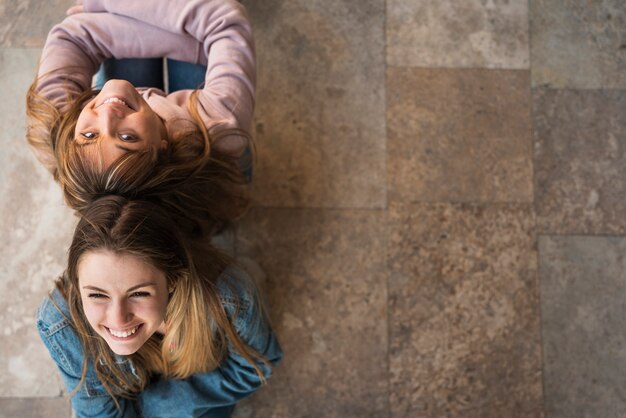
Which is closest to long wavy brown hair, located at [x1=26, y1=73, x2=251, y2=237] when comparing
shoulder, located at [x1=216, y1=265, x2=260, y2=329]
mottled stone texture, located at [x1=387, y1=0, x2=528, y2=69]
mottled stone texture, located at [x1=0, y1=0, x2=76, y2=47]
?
shoulder, located at [x1=216, y1=265, x2=260, y2=329]

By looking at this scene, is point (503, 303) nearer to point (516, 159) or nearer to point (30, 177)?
point (516, 159)

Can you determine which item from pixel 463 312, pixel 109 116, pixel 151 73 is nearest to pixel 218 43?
pixel 151 73

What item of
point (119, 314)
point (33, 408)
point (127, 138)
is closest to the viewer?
point (119, 314)

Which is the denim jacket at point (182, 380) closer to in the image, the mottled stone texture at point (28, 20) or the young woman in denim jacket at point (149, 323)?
the young woman in denim jacket at point (149, 323)

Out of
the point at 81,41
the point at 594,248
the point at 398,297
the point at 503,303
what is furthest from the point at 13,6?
the point at 594,248

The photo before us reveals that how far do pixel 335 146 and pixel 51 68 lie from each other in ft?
2.43

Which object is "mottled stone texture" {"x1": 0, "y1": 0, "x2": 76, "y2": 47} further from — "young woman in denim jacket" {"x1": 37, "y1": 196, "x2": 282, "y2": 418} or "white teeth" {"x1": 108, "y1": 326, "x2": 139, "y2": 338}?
"white teeth" {"x1": 108, "y1": 326, "x2": 139, "y2": 338}

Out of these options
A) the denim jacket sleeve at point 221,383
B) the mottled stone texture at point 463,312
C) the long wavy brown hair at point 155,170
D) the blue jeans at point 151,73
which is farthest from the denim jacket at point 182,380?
the blue jeans at point 151,73

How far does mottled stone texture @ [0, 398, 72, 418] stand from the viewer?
4.67 feet

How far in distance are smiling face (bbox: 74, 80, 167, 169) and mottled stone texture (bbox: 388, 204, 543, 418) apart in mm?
744

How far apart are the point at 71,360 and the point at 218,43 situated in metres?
0.76

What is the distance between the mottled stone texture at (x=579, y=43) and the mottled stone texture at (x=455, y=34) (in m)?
0.05

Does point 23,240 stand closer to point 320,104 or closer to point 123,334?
point 123,334

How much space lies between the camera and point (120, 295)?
2.92 ft
